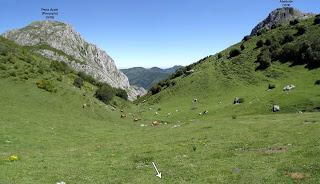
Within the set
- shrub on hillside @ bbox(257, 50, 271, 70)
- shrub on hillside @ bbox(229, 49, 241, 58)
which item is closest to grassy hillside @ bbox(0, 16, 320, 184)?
shrub on hillside @ bbox(257, 50, 271, 70)

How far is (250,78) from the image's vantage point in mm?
104938

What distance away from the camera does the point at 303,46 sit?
104312 millimetres

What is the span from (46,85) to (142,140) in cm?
3193

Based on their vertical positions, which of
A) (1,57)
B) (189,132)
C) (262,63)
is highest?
(1,57)

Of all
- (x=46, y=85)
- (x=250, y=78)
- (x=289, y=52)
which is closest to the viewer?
(x=46, y=85)

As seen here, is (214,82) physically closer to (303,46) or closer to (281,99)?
(303,46)

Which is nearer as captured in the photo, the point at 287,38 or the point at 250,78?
the point at 250,78

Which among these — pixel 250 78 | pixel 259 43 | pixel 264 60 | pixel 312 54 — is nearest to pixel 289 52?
pixel 264 60

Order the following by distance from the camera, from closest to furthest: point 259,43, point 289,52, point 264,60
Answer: point 289,52
point 264,60
point 259,43

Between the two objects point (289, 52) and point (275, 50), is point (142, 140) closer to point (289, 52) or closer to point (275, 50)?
point (289, 52)

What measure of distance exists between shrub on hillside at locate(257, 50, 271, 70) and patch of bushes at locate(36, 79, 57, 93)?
6215 centimetres

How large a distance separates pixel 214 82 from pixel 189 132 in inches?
2528

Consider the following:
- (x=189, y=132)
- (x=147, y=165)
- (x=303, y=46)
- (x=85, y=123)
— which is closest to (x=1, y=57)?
(x=85, y=123)

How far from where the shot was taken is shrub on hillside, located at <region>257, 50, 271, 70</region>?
10844 centimetres
